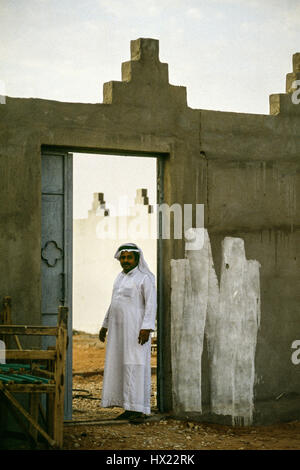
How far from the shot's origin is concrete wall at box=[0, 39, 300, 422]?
7.98m

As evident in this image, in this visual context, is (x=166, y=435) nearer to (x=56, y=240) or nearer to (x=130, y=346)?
(x=130, y=346)

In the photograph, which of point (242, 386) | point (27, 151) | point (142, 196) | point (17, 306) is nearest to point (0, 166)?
point (27, 151)

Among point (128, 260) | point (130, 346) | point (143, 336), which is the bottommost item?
point (130, 346)

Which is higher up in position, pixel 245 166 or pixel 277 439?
pixel 245 166

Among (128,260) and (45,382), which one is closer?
(45,382)

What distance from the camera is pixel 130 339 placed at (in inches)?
336

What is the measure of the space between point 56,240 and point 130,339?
3.89 feet

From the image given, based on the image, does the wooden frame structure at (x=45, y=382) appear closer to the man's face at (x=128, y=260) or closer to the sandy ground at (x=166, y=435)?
the sandy ground at (x=166, y=435)

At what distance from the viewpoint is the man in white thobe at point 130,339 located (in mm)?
8438

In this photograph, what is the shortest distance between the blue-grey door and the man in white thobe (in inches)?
19.6

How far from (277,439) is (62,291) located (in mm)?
2425

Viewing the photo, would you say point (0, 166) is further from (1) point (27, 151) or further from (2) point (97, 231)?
(2) point (97, 231)

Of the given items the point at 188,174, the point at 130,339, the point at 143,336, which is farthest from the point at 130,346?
the point at 188,174

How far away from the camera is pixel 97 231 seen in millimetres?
24719
